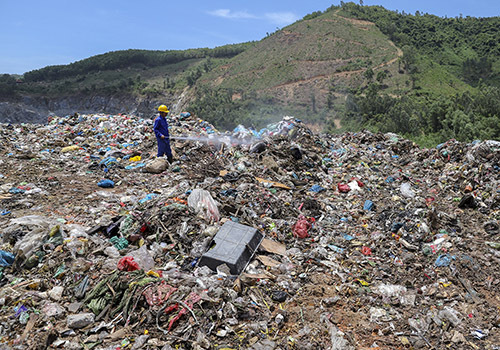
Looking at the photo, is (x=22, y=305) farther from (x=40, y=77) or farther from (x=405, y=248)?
A: (x=40, y=77)

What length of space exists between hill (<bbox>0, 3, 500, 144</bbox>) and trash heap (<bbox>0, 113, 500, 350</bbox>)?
41.8 ft

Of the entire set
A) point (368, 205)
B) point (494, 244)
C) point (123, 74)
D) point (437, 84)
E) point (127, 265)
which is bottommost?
point (494, 244)

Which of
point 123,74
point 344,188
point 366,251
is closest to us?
point 366,251

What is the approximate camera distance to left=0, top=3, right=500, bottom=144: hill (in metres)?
24.8

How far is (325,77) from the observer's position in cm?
3625

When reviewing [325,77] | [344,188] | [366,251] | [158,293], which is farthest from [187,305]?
[325,77]

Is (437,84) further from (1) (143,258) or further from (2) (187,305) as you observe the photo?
(2) (187,305)

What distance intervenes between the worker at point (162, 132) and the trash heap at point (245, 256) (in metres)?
0.36

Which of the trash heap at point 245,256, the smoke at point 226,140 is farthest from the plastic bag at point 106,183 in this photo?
the smoke at point 226,140

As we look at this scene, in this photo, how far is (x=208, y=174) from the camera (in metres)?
6.36

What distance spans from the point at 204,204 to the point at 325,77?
34.6m

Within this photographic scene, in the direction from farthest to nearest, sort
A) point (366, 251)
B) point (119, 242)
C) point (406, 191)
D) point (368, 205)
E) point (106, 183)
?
point (406, 191) → point (106, 183) → point (368, 205) → point (366, 251) → point (119, 242)

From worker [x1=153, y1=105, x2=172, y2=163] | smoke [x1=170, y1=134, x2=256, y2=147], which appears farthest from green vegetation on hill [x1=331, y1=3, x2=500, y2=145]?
worker [x1=153, y1=105, x2=172, y2=163]

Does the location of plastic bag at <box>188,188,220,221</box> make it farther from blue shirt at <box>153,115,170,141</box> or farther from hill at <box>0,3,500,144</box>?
hill at <box>0,3,500,144</box>
